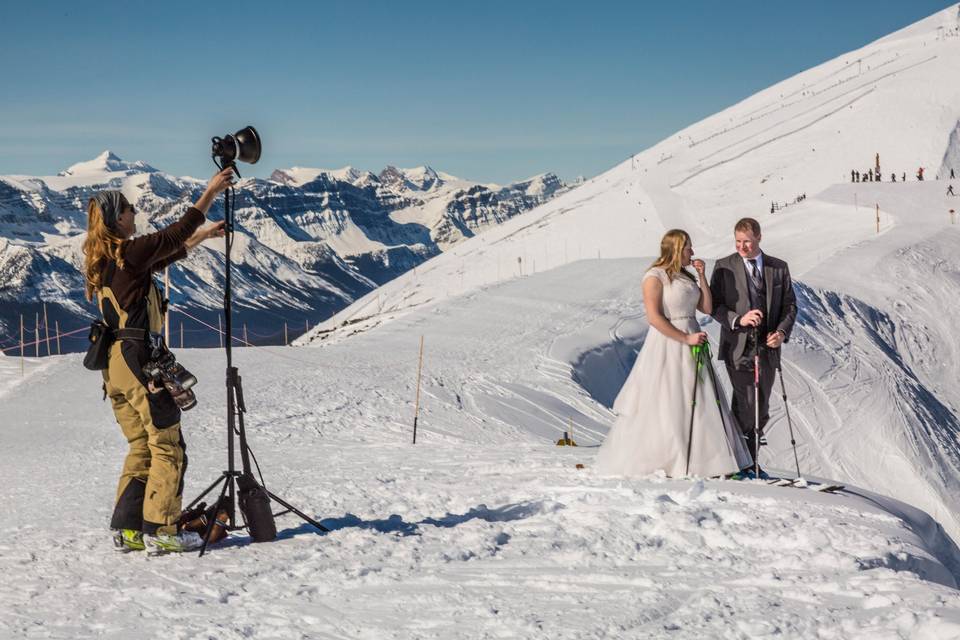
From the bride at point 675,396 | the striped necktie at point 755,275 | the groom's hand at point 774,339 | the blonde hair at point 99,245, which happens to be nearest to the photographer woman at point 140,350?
the blonde hair at point 99,245

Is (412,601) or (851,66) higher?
(851,66)

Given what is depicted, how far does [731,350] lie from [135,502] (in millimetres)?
5463

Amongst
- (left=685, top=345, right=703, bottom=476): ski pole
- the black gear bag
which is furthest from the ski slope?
the black gear bag

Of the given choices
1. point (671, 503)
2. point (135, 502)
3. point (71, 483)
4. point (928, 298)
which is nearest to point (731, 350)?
point (671, 503)

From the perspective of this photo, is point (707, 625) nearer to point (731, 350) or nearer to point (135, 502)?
point (135, 502)

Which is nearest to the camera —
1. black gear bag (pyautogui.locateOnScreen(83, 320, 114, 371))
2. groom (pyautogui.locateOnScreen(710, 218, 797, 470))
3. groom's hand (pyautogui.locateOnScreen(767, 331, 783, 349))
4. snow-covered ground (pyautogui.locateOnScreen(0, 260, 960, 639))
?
snow-covered ground (pyautogui.locateOnScreen(0, 260, 960, 639))

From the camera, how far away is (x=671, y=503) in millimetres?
7441

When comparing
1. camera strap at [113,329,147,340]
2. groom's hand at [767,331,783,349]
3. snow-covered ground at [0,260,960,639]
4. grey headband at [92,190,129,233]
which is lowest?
snow-covered ground at [0,260,960,639]

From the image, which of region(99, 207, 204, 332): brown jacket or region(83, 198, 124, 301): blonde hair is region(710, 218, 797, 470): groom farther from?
region(83, 198, 124, 301): blonde hair

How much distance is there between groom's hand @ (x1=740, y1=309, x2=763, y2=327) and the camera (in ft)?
28.7

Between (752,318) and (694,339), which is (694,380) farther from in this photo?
(752,318)

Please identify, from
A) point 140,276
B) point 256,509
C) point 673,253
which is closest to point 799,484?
point 673,253

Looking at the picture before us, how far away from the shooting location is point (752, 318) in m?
A: 8.77

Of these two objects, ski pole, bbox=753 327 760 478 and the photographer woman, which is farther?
ski pole, bbox=753 327 760 478
